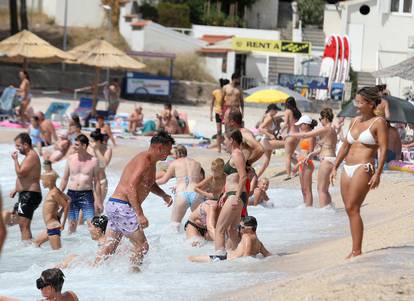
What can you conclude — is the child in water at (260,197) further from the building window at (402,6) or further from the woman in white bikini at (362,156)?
the building window at (402,6)

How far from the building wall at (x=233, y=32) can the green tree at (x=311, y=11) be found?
2556 mm

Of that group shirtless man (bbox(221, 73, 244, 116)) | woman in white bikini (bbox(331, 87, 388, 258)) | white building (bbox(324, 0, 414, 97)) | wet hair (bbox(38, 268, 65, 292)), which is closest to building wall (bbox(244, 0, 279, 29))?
white building (bbox(324, 0, 414, 97))

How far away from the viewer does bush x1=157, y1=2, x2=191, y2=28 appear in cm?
4266

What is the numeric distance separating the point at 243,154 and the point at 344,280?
359 centimetres

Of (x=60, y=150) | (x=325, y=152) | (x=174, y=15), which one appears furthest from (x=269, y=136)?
(x=174, y=15)

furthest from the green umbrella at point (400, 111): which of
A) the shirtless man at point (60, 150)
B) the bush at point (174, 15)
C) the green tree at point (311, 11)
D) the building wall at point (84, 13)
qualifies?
the green tree at point (311, 11)

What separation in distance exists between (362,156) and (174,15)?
33.8 metres

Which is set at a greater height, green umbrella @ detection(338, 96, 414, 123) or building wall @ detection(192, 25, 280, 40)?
building wall @ detection(192, 25, 280, 40)

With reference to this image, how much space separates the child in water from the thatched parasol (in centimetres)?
1436

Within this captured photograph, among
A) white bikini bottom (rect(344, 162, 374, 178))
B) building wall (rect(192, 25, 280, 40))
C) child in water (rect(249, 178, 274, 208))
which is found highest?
building wall (rect(192, 25, 280, 40))

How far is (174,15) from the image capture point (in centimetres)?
4266

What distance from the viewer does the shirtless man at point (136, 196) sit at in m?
9.75

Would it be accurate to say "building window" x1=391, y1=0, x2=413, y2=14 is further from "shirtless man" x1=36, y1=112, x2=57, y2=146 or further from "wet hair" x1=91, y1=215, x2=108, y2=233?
"wet hair" x1=91, y1=215, x2=108, y2=233

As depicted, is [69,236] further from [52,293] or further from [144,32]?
[144,32]
